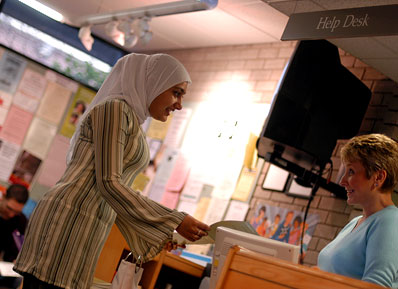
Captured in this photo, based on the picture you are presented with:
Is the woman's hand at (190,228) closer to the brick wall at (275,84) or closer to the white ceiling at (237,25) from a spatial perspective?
the white ceiling at (237,25)

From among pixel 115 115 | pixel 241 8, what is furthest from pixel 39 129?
pixel 115 115

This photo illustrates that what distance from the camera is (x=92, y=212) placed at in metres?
2.27

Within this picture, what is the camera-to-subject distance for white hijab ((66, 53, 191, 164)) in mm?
2455

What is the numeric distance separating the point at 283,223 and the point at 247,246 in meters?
2.52

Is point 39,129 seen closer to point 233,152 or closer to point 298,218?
point 233,152

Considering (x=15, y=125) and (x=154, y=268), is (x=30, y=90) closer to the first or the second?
(x=15, y=125)

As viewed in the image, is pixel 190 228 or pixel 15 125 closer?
pixel 190 228

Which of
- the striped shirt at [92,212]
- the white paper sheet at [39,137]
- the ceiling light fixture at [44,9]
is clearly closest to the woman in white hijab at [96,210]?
the striped shirt at [92,212]

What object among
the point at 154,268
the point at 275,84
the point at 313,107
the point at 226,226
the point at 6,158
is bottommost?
the point at 154,268

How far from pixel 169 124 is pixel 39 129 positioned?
5.16 ft

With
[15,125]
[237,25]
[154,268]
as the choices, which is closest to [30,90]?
[15,125]

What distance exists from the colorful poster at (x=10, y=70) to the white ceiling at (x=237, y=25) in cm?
72

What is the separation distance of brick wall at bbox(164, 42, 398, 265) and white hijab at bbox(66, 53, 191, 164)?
7.40 ft

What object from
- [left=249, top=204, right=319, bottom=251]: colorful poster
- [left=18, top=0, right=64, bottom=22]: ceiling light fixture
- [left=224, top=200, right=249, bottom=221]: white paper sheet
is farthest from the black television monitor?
[left=18, top=0, right=64, bottom=22]: ceiling light fixture
